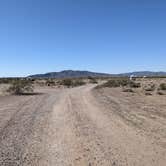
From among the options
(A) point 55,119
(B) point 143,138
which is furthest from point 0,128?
(B) point 143,138

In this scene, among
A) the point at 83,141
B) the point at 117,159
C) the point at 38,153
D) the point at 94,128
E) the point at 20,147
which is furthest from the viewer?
the point at 94,128

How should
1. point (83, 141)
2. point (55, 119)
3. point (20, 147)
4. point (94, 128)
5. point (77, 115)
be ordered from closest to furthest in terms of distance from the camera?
1. point (20, 147)
2. point (83, 141)
3. point (94, 128)
4. point (55, 119)
5. point (77, 115)

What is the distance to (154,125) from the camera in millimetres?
12508

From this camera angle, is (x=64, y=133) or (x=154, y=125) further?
(x=154, y=125)

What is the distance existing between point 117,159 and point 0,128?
6276mm

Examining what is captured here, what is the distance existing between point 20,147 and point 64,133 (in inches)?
89.8

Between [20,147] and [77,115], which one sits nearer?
[20,147]

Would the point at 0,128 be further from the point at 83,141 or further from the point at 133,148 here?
the point at 133,148

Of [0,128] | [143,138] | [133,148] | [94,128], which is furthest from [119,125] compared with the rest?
[0,128]

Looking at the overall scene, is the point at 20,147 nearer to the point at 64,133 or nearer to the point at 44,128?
the point at 64,133

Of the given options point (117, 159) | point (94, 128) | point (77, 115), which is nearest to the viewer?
point (117, 159)

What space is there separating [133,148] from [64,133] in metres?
3.17

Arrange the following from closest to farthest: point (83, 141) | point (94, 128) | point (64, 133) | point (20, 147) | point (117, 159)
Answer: point (117, 159) → point (20, 147) → point (83, 141) → point (64, 133) → point (94, 128)

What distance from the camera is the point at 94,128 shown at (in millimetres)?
11914
